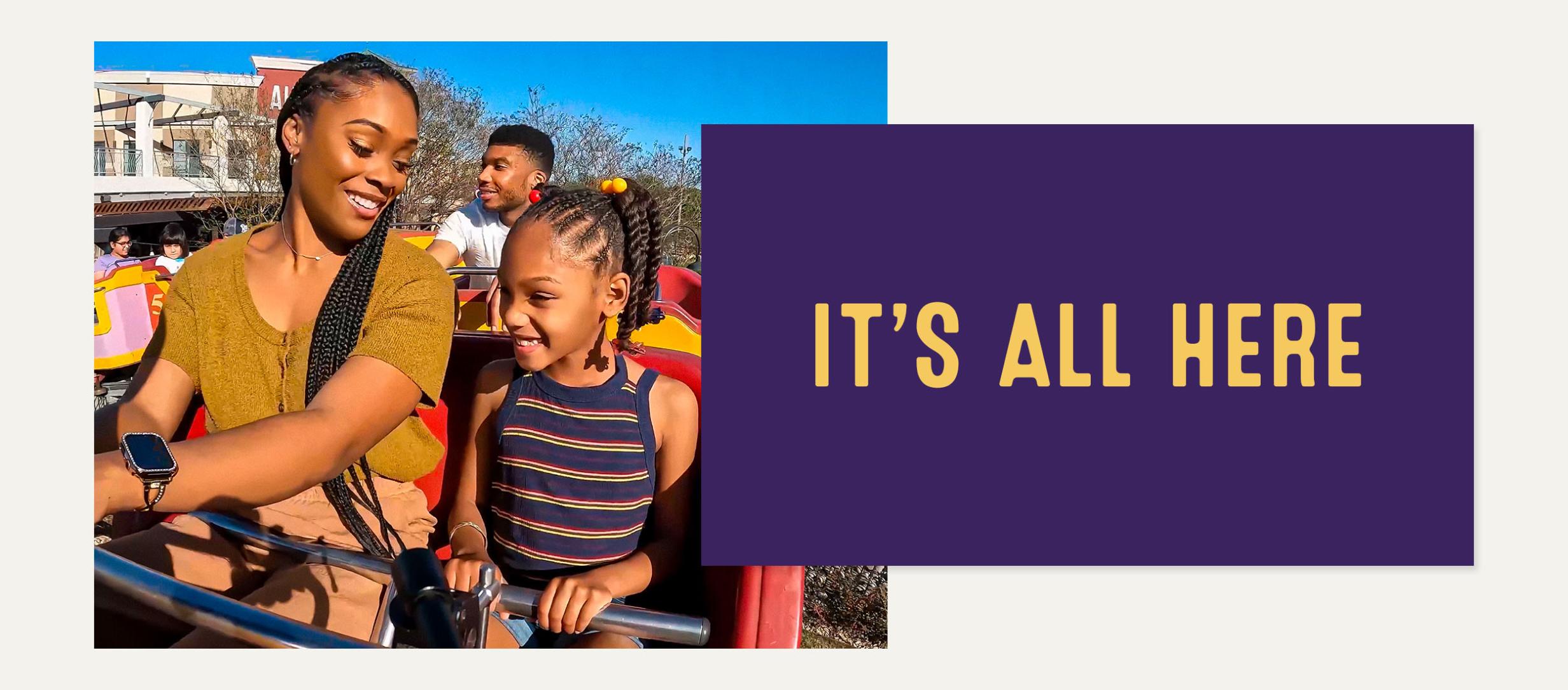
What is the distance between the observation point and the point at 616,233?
2270 mm

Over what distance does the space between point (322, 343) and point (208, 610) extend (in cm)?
97

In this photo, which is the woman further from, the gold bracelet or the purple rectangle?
the purple rectangle

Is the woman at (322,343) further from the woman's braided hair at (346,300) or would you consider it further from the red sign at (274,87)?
the red sign at (274,87)

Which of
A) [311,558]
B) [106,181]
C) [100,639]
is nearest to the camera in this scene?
[311,558]

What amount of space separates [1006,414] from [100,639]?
5.67ft

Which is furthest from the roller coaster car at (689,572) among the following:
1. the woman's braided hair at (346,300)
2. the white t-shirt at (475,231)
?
the white t-shirt at (475,231)

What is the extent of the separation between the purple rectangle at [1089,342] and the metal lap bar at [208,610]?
1088 millimetres

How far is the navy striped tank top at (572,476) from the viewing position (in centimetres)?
224

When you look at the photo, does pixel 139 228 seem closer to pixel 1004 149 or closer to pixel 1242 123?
pixel 1004 149

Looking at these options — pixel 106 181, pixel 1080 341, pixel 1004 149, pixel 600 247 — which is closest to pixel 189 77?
pixel 106 181

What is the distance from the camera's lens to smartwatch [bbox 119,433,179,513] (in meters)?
1.49

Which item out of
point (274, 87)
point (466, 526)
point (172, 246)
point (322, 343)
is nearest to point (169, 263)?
point (172, 246)

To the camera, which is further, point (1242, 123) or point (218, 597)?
point (1242, 123)

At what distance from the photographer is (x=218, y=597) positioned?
52.1 inches
